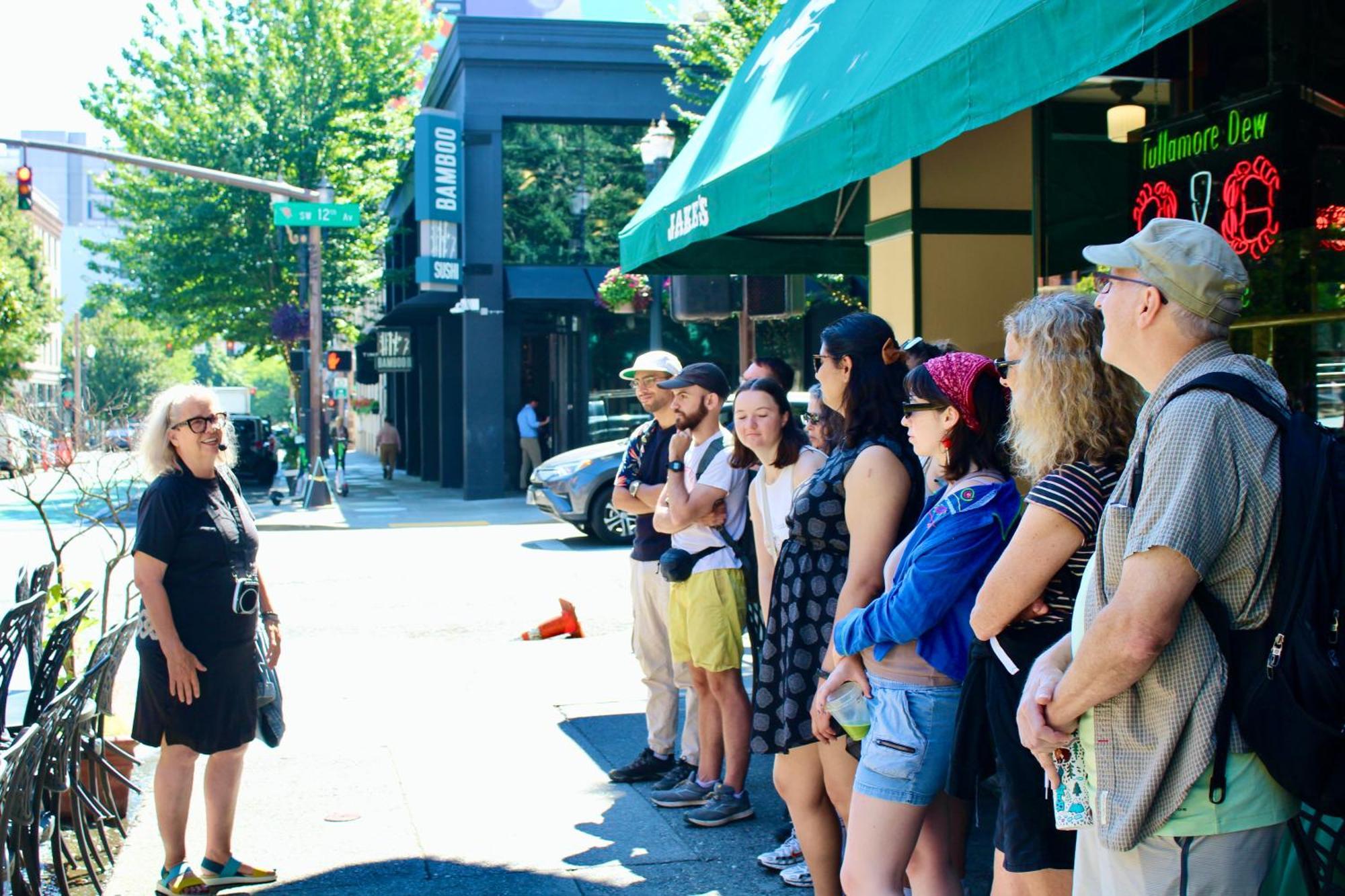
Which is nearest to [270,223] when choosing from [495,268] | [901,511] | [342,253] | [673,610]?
[342,253]

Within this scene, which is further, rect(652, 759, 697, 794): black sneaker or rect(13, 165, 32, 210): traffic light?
rect(13, 165, 32, 210): traffic light

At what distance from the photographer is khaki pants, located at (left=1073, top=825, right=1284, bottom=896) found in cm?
220

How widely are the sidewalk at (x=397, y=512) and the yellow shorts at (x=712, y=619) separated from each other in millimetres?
14081

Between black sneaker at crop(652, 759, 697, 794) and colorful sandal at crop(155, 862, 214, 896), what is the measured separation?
196 cm

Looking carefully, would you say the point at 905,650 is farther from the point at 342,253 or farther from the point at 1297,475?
the point at 342,253

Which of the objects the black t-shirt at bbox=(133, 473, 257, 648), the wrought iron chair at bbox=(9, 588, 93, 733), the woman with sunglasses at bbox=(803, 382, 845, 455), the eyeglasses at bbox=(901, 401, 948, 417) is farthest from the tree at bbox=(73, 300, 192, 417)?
the eyeglasses at bbox=(901, 401, 948, 417)

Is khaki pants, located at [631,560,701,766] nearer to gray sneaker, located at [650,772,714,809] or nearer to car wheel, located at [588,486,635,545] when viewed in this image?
gray sneaker, located at [650,772,714,809]

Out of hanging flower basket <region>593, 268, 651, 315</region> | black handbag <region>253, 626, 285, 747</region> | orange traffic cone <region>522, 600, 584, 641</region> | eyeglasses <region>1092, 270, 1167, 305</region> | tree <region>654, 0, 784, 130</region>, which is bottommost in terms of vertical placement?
orange traffic cone <region>522, 600, 584, 641</region>

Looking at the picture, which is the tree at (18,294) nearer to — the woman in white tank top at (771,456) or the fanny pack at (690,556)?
the fanny pack at (690,556)

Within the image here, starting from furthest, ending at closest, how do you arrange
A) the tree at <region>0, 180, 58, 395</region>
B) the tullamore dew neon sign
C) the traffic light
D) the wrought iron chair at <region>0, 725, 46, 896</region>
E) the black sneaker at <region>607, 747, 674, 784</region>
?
1. the tree at <region>0, 180, 58, 395</region>
2. the traffic light
3. the black sneaker at <region>607, 747, 674, 784</region>
4. the tullamore dew neon sign
5. the wrought iron chair at <region>0, 725, 46, 896</region>

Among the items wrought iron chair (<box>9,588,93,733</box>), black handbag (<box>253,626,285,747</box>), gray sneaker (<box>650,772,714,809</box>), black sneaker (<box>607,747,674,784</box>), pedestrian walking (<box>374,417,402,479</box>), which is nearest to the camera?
black handbag (<box>253,626,285,747</box>)

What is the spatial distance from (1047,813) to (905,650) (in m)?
0.58

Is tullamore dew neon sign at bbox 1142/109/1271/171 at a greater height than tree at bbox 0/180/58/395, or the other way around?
tree at bbox 0/180/58/395

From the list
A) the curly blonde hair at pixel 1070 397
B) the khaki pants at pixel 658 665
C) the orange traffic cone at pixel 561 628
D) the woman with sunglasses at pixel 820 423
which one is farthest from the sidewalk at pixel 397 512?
the curly blonde hair at pixel 1070 397
